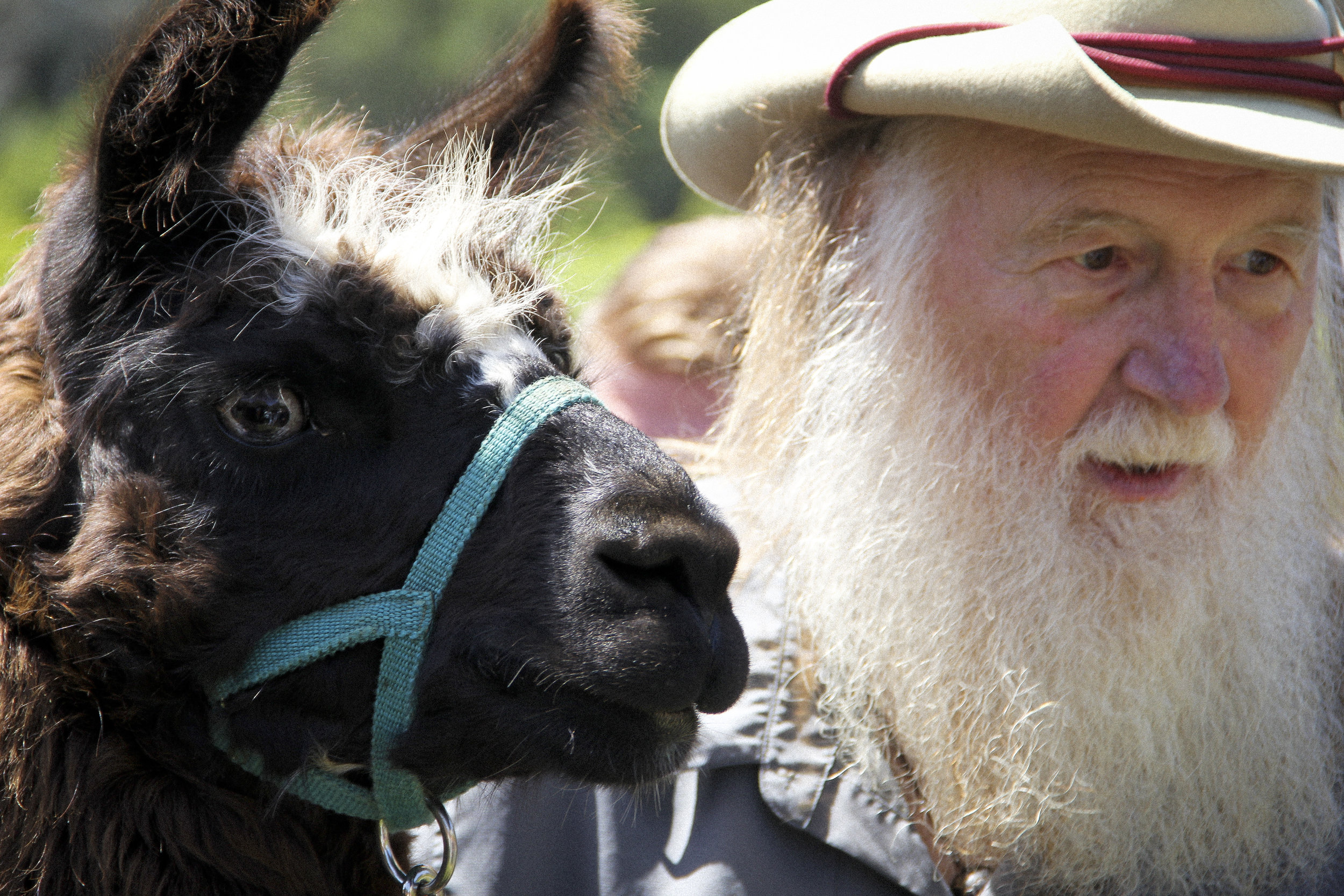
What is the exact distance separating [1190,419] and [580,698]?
3.70ft

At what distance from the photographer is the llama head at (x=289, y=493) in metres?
1.40

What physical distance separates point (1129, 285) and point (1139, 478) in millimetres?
328

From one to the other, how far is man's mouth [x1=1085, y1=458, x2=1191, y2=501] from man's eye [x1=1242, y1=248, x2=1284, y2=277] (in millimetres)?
345

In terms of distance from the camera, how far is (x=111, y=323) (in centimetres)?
148

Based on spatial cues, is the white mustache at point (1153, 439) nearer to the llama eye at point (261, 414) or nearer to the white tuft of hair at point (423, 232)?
the white tuft of hair at point (423, 232)

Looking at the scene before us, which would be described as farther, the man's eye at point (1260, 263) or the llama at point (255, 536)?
Result: the man's eye at point (1260, 263)

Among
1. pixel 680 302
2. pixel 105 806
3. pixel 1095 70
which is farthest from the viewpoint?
pixel 680 302

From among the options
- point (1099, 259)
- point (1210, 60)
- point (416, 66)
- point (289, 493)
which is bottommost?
point (289, 493)

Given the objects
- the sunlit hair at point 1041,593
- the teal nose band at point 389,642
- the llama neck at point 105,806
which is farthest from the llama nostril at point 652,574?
the sunlit hair at point 1041,593

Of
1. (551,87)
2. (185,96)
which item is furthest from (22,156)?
(185,96)

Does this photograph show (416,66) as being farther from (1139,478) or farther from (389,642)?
(389,642)

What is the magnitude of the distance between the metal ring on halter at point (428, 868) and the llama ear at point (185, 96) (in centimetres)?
80

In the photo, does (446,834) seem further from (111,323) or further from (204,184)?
(204,184)

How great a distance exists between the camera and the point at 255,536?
142 cm
